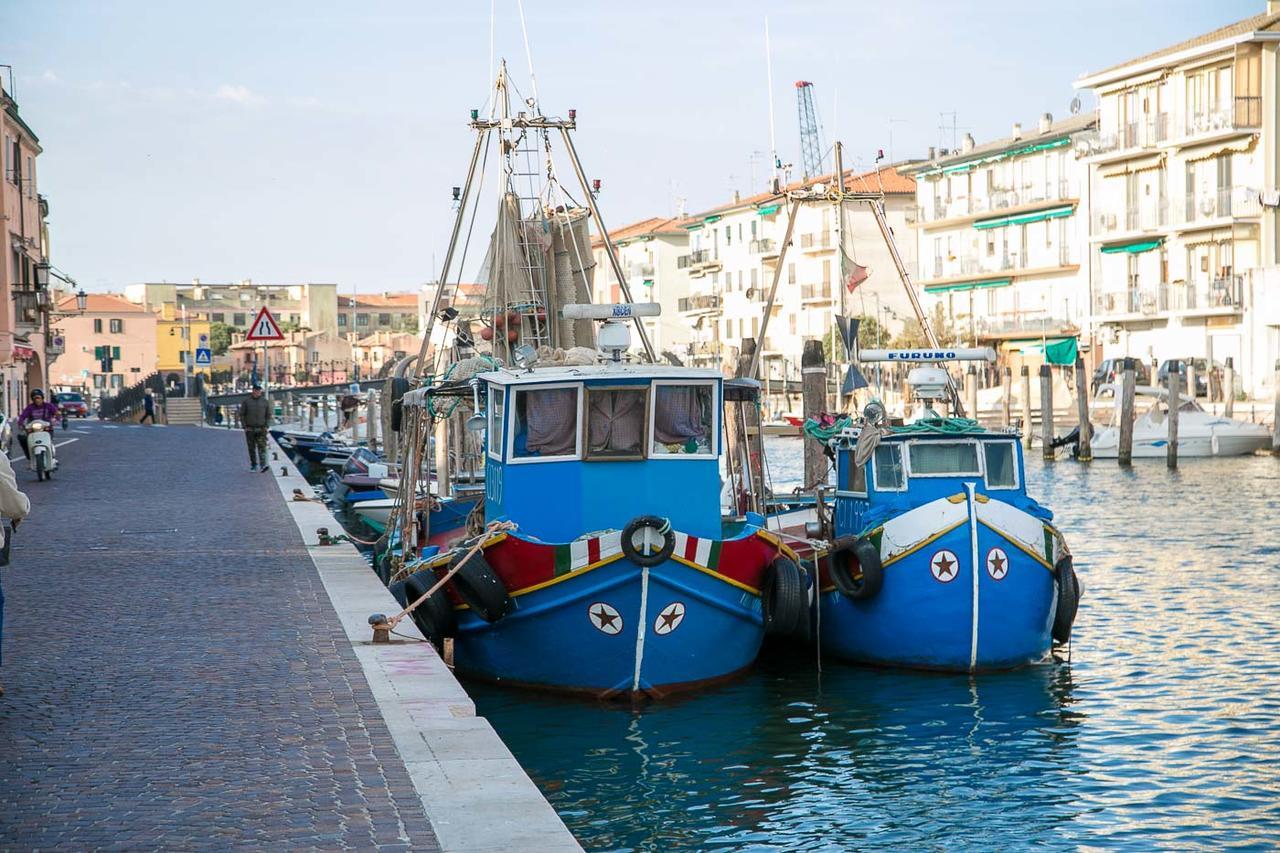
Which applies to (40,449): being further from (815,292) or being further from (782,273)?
(782,273)

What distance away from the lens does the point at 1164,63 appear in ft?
249

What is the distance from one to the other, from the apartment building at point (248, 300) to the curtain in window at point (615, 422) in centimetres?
15958

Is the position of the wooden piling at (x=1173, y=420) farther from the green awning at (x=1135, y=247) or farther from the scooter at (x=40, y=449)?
the scooter at (x=40, y=449)

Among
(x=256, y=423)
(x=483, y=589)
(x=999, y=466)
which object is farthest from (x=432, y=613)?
(x=256, y=423)

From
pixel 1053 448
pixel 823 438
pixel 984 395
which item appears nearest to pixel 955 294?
pixel 984 395

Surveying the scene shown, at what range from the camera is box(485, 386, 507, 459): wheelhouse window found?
56.9 ft

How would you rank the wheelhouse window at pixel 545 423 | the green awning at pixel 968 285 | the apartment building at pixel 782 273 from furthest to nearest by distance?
the apartment building at pixel 782 273 < the green awning at pixel 968 285 < the wheelhouse window at pixel 545 423

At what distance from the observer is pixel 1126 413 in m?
54.6

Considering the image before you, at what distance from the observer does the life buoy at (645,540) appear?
50.8 ft

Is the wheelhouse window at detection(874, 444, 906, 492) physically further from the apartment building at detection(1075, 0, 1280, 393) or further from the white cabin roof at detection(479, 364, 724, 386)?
the apartment building at detection(1075, 0, 1280, 393)

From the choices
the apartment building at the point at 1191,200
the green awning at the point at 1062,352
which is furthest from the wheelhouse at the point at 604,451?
the green awning at the point at 1062,352

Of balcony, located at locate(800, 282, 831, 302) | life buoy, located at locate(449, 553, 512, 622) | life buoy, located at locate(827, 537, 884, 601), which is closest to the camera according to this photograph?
life buoy, located at locate(449, 553, 512, 622)

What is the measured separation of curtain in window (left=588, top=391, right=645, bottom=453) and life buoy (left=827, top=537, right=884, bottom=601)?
3043 mm

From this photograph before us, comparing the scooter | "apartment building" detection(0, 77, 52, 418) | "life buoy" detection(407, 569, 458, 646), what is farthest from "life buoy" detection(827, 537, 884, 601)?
"apartment building" detection(0, 77, 52, 418)
